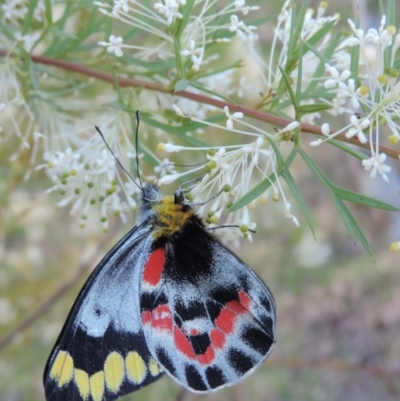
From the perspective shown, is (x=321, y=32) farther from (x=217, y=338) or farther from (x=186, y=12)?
(x=217, y=338)

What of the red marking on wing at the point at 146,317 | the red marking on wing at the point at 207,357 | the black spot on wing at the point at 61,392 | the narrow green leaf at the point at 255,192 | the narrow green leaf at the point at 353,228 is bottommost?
the red marking on wing at the point at 207,357

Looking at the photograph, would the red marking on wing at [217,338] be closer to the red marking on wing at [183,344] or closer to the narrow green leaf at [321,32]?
the red marking on wing at [183,344]

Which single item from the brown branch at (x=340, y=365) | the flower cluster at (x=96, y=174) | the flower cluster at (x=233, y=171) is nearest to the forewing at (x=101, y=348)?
the flower cluster at (x=96, y=174)

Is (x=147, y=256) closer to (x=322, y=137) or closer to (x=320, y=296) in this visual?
(x=322, y=137)

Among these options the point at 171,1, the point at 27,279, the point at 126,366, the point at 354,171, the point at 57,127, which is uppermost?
the point at 171,1

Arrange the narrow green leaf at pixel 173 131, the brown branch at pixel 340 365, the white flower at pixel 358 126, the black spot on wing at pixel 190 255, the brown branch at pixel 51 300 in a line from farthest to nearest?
the brown branch at pixel 340 365, the brown branch at pixel 51 300, the black spot on wing at pixel 190 255, the narrow green leaf at pixel 173 131, the white flower at pixel 358 126

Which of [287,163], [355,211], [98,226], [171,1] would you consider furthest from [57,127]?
[355,211]

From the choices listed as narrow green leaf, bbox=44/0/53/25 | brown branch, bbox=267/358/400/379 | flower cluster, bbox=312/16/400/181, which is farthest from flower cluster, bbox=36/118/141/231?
brown branch, bbox=267/358/400/379
